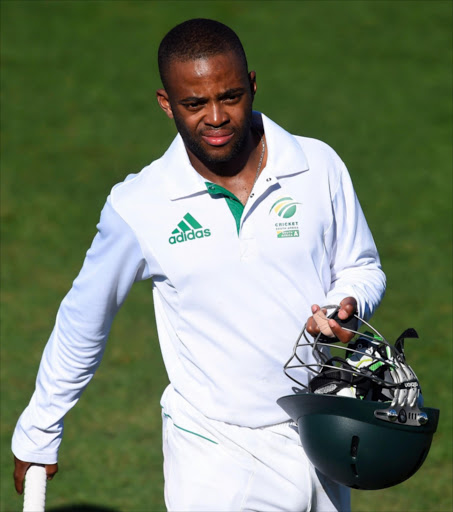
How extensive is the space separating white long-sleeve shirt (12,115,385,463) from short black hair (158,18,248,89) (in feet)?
1.29

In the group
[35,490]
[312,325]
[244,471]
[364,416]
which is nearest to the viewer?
[364,416]

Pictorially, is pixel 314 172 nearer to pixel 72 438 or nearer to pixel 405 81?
pixel 72 438

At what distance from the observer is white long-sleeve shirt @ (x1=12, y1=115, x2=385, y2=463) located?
173 inches

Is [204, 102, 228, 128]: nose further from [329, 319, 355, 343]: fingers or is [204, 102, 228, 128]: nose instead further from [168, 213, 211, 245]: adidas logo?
[329, 319, 355, 343]: fingers

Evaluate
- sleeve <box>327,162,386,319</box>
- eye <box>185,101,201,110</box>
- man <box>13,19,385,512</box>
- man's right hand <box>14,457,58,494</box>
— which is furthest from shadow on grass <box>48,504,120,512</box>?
eye <box>185,101,201,110</box>

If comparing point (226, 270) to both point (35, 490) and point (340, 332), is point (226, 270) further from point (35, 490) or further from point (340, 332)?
point (35, 490)

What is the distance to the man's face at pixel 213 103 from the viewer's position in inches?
167

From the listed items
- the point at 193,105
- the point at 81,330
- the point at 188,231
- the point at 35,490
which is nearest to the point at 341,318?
the point at 188,231

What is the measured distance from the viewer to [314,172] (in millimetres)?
4516

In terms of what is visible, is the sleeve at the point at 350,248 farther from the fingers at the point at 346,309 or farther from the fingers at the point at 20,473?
the fingers at the point at 20,473

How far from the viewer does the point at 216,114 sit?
4.27m

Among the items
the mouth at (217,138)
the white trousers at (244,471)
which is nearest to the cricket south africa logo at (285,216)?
the mouth at (217,138)

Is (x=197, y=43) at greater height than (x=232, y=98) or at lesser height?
greater

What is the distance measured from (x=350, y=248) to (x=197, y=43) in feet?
3.06
